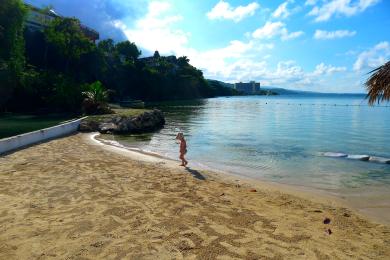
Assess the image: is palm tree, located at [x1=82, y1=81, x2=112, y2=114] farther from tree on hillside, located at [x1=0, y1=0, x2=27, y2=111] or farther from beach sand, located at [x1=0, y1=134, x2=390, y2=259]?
beach sand, located at [x1=0, y1=134, x2=390, y2=259]

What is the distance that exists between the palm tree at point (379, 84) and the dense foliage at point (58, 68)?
31102 mm

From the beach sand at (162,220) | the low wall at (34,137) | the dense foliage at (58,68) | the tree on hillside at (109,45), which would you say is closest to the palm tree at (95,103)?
the dense foliage at (58,68)

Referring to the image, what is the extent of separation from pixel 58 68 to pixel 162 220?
2568 inches

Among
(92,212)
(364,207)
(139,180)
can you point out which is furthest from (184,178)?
(364,207)

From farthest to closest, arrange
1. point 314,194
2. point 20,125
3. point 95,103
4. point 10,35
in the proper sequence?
point 95,103
point 10,35
point 20,125
point 314,194

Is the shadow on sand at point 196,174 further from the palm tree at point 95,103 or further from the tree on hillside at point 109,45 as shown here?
the tree on hillside at point 109,45

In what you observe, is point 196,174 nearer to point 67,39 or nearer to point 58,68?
point 67,39

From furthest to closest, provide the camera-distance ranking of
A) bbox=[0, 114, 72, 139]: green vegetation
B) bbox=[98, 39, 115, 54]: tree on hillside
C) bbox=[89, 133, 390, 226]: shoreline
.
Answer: bbox=[98, 39, 115, 54]: tree on hillside → bbox=[0, 114, 72, 139]: green vegetation → bbox=[89, 133, 390, 226]: shoreline

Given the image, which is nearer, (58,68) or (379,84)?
(379,84)

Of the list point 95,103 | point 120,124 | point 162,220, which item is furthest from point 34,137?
point 95,103

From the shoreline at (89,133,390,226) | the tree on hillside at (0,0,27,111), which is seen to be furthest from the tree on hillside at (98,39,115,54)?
the shoreline at (89,133,390,226)

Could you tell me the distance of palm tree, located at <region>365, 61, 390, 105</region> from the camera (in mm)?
10434

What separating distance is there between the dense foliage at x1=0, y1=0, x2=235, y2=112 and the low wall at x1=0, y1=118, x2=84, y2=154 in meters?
12.8

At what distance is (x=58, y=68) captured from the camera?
6712cm
